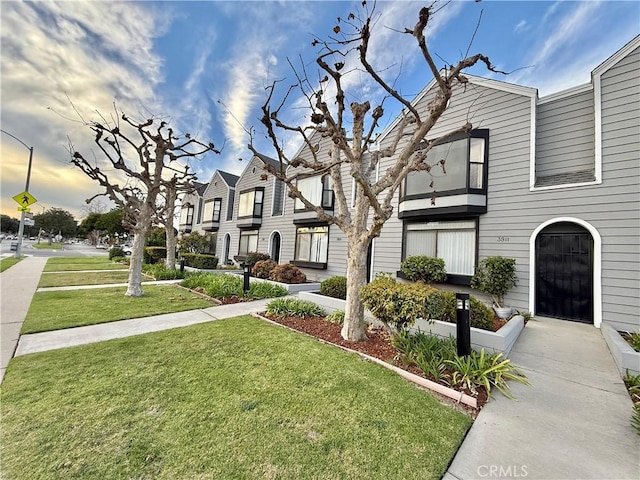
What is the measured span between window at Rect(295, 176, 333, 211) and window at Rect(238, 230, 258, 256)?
195 inches

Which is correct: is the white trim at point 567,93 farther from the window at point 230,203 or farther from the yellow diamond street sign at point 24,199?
the yellow diamond street sign at point 24,199

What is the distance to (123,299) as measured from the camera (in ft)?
26.5

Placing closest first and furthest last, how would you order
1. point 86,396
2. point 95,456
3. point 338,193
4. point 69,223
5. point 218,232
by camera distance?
point 95,456 → point 86,396 → point 338,193 → point 218,232 → point 69,223

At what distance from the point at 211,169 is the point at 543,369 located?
23.8 metres

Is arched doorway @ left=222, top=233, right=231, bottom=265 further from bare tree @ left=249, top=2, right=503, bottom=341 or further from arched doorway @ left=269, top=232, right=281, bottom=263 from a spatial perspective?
bare tree @ left=249, top=2, right=503, bottom=341

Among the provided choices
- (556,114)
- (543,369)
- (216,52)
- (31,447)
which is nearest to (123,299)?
(31,447)

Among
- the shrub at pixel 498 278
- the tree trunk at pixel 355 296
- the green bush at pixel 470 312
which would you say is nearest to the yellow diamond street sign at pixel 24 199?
the tree trunk at pixel 355 296

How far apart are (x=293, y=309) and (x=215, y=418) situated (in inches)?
169

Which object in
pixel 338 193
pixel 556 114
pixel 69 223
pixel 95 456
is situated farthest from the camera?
pixel 69 223

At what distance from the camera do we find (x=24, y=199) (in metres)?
15.4

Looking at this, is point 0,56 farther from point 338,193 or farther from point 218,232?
point 218,232

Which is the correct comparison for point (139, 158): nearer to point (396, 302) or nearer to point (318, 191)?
point (318, 191)

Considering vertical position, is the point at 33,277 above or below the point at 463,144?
below

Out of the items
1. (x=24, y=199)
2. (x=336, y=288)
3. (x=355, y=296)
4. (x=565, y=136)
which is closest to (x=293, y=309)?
(x=336, y=288)
